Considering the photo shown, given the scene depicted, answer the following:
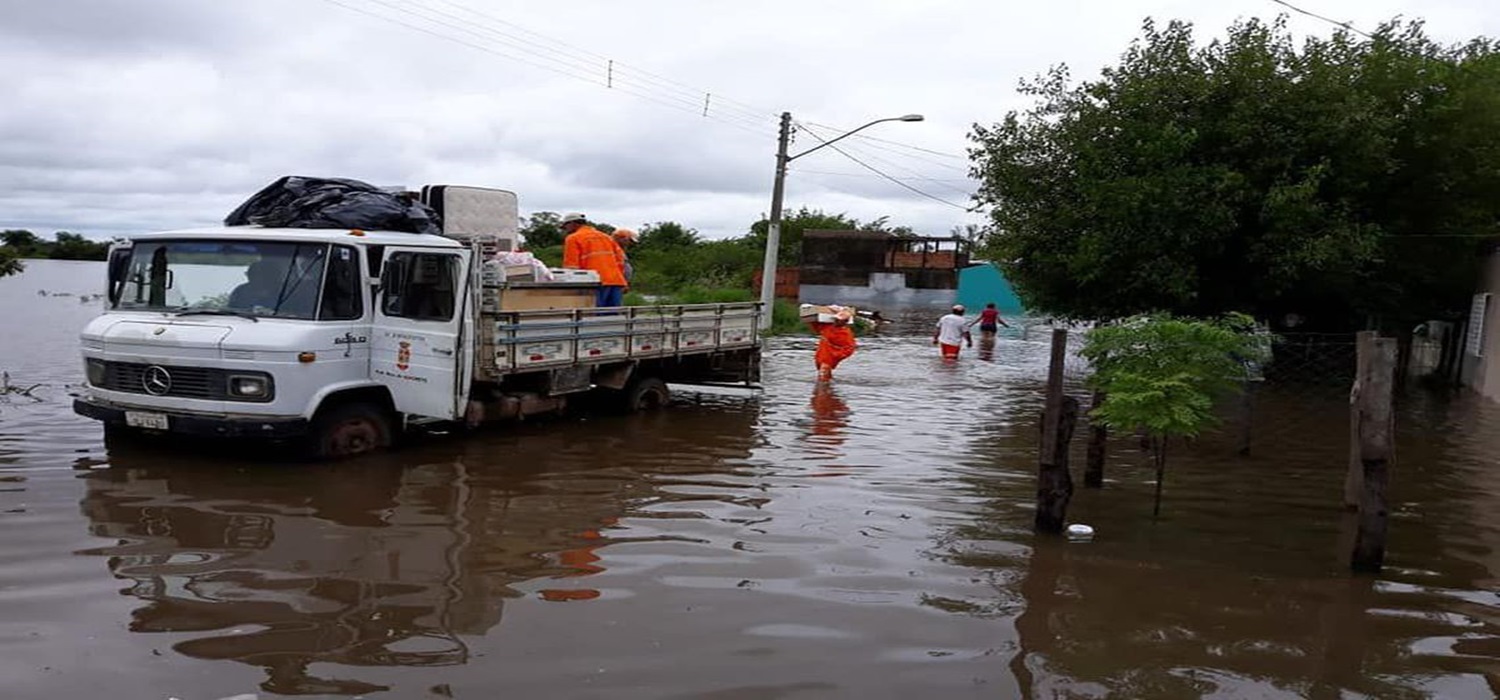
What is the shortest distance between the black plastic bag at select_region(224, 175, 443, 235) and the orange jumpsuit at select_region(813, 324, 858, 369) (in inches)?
301

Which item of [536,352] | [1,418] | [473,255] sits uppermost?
[473,255]

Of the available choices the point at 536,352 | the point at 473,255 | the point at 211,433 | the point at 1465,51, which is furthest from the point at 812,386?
the point at 1465,51

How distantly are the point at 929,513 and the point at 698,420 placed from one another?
16.3 ft

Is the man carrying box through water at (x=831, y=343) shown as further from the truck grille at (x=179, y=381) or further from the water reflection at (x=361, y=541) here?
the truck grille at (x=179, y=381)

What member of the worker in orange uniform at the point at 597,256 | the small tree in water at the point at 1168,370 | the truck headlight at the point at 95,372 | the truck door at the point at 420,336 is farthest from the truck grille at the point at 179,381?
the small tree in water at the point at 1168,370

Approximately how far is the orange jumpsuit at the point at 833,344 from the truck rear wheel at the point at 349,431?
28.4ft

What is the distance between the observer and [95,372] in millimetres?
8461

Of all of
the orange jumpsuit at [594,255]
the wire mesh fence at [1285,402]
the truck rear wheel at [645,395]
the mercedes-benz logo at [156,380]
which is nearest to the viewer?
the mercedes-benz logo at [156,380]

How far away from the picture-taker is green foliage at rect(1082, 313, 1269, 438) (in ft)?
24.0

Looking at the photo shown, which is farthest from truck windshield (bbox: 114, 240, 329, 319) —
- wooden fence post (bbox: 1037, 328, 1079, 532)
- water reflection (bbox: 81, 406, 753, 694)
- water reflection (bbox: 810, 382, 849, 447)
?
wooden fence post (bbox: 1037, 328, 1079, 532)

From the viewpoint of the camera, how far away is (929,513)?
7.67m

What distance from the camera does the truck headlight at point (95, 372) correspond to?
8398 millimetres

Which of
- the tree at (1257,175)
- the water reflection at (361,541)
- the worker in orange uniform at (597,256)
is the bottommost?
the water reflection at (361,541)

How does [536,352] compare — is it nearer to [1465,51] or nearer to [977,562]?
[977,562]
